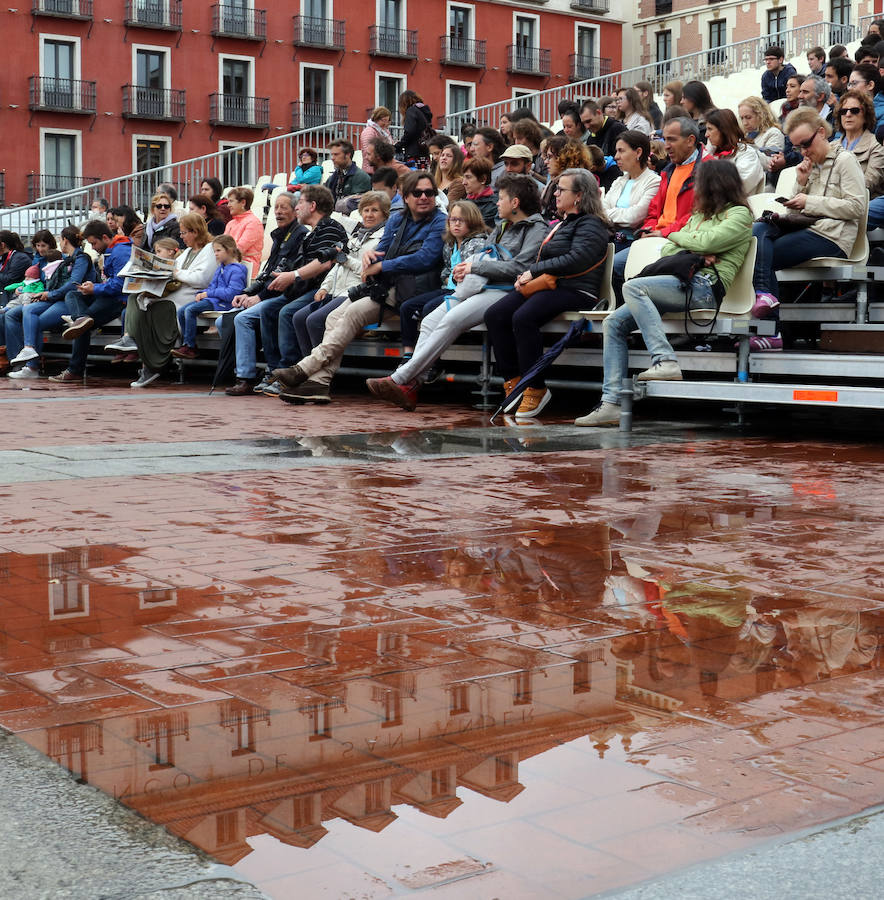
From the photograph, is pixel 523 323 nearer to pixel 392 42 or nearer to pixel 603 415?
pixel 603 415

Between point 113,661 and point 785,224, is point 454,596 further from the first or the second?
point 785,224

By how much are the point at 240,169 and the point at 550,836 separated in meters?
25.3

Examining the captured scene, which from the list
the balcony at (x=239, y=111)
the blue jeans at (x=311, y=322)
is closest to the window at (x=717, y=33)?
the balcony at (x=239, y=111)

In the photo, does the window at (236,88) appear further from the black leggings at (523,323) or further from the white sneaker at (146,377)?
the black leggings at (523,323)

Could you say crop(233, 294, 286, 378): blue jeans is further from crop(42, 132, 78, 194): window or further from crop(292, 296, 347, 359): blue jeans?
crop(42, 132, 78, 194): window

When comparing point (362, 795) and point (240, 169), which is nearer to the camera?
point (362, 795)

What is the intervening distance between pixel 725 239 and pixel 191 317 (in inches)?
268

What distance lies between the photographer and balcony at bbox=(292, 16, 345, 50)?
52969 mm

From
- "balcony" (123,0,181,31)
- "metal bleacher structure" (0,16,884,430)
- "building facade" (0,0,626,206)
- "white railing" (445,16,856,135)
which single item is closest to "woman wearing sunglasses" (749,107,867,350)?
"metal bleacher structure" (0,16,884,430)

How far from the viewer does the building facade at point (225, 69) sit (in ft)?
157

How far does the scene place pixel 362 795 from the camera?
2514 millimetres

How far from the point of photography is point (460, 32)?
5700 cm

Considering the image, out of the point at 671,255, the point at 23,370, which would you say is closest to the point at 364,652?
the point at 671,255

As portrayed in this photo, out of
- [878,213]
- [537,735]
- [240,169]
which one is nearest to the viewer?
[537,735]
